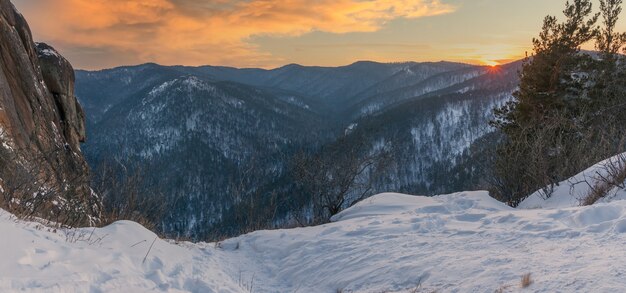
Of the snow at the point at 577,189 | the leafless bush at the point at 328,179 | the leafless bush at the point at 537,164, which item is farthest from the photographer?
the leafless bush at the point at 328,179

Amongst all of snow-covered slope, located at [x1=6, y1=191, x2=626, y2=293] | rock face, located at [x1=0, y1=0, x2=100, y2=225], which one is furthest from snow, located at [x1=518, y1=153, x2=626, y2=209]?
rock face, located at [x1=0, y1=0, x2=100, y2=225]

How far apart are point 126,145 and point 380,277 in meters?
205

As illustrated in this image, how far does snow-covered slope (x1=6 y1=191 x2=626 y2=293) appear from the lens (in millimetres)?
4016

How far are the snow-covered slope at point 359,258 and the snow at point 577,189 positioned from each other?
2.54 m

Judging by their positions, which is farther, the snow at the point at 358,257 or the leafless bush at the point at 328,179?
the leafless bush at the point at 328,179

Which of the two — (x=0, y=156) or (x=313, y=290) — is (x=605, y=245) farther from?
(x=0, y=156)

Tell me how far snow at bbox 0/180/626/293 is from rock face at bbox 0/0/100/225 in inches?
97.5

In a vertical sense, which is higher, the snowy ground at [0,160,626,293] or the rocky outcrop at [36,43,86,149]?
the rocky outcrop at [36,43,86,149]

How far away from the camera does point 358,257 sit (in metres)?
6.98

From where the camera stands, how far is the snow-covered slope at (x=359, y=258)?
13.2 ft

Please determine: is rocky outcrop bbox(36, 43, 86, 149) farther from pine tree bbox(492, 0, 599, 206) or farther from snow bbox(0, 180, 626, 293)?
pine tree bbox(492, 0, 599, 206)

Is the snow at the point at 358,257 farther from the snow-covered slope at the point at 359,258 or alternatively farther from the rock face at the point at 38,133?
the rock face at the point at 38,133

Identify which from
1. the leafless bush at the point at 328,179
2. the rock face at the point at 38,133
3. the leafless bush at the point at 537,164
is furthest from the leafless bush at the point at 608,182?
the rock face at the point at 38,133

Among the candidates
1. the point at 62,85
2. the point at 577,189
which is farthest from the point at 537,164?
the point at 62,85
